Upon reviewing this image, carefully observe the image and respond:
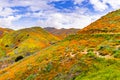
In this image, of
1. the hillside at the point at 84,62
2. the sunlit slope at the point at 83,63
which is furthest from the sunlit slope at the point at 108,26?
the sunlit slope at the point at 83,63

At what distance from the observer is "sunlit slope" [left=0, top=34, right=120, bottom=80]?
37606mm

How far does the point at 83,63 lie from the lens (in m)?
41.7

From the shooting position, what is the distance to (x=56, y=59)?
157 ft

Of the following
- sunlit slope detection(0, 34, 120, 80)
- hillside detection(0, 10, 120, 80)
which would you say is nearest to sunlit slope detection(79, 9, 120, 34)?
hillside detection(0, 10, 120, 80)

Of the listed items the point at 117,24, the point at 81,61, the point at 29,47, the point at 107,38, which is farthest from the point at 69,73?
the point at 29,47

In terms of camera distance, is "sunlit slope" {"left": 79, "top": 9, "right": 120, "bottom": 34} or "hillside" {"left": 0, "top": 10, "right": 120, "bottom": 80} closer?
"hillside" {"left": 0, "top": 10, "right": 120, "bottom": 80}

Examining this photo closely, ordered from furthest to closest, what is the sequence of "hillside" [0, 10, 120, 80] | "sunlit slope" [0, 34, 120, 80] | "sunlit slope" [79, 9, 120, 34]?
"sunlit slope" [79, 9, 120, 34], "hillside" [0, 10, 120, 80], "sunlit slope" [0, 34, 120, 80]

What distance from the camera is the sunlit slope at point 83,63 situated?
123 ft

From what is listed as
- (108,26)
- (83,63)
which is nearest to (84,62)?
(83,63)

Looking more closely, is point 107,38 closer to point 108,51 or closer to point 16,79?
point 108,51

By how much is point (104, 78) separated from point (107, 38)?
20744 millimetres

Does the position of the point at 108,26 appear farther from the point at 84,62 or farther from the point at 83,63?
the point at 83,63

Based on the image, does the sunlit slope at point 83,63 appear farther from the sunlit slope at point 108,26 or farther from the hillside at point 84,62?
the sunlit slope at point 108,26

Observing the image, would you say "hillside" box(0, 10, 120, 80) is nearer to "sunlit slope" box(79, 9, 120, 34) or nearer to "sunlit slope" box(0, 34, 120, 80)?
"sunlit slope" box(0, 34, 120, 80)
